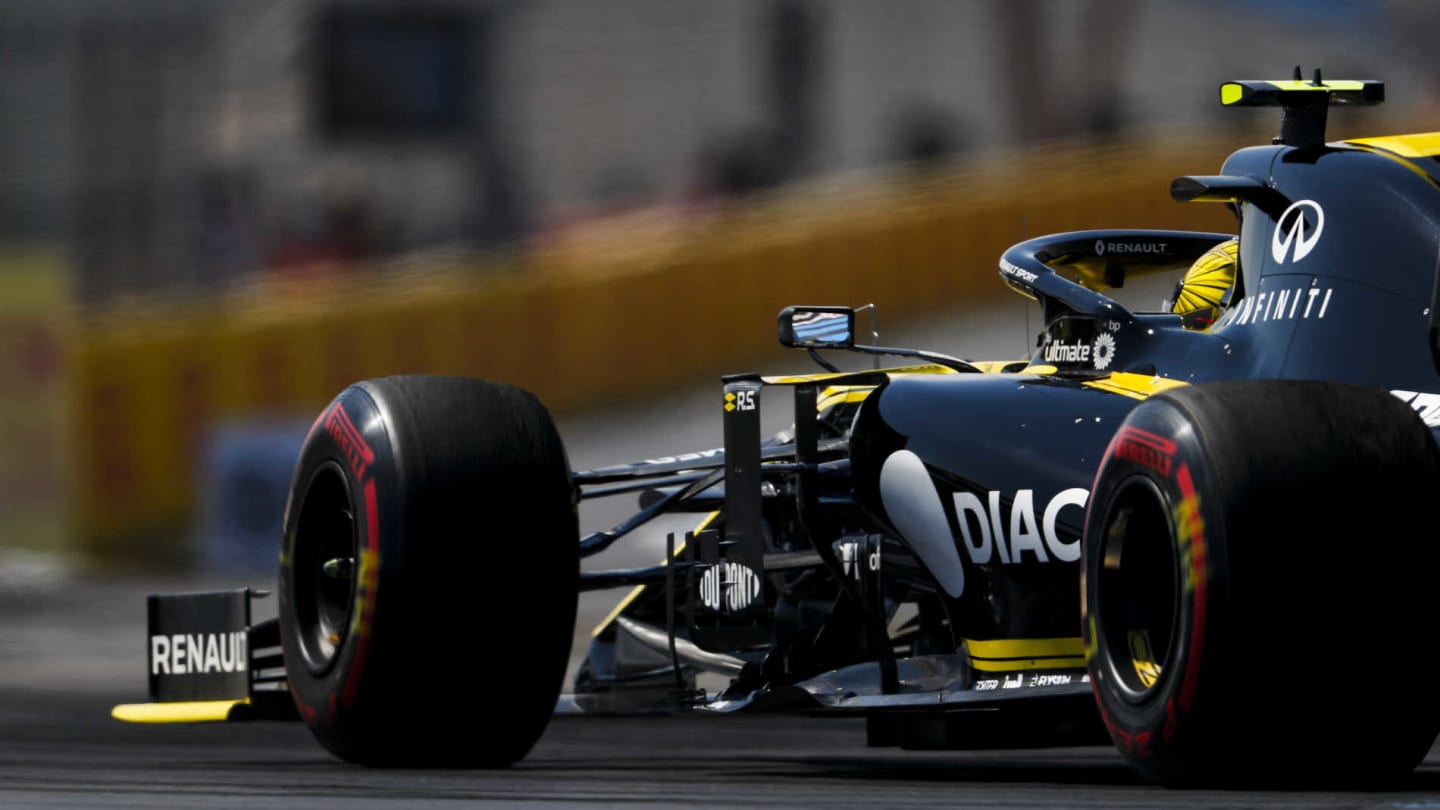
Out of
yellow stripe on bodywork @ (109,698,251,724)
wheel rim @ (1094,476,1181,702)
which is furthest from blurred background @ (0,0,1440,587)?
wheel rim @ (1094,476,1181,702)

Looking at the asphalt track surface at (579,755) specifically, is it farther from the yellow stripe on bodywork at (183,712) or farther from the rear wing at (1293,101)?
the rear wing at (1293,101)

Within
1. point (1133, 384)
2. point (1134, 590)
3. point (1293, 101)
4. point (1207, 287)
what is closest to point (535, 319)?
point (1207, 287)

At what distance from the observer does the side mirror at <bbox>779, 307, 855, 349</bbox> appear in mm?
6641

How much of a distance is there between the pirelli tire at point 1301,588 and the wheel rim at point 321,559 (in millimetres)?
2621

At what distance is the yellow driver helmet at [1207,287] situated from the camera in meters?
6.49

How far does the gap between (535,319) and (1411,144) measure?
808 cm

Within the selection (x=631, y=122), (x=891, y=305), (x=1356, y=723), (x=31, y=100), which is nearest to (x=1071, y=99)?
(x=891, y=305)

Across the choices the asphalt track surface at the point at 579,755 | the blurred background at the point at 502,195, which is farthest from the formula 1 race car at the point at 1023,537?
the blurred background at the point at 502,195

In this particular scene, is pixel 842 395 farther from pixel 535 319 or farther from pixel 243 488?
pixel 243 488

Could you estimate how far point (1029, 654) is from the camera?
5.66 meters

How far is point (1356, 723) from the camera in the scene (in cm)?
433

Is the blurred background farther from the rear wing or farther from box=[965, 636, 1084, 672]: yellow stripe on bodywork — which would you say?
box=[965, 636, 1084, 672]: yellow stripe on bodywork

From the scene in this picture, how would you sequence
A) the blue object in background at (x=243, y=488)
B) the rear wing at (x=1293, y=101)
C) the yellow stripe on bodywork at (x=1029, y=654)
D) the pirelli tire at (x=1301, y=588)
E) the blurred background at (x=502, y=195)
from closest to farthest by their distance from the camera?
the pirelli tire at (x=1301, y=588) → the yellow stripe on bodywork at (x=1029, y=654) → the rear wing at (x=1293, y=101) → the blurred background at (x=502, y=195) → the blue object in background at (x=243, y=488)

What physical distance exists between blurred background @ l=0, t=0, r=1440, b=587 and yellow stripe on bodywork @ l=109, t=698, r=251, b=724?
564 centimetres
